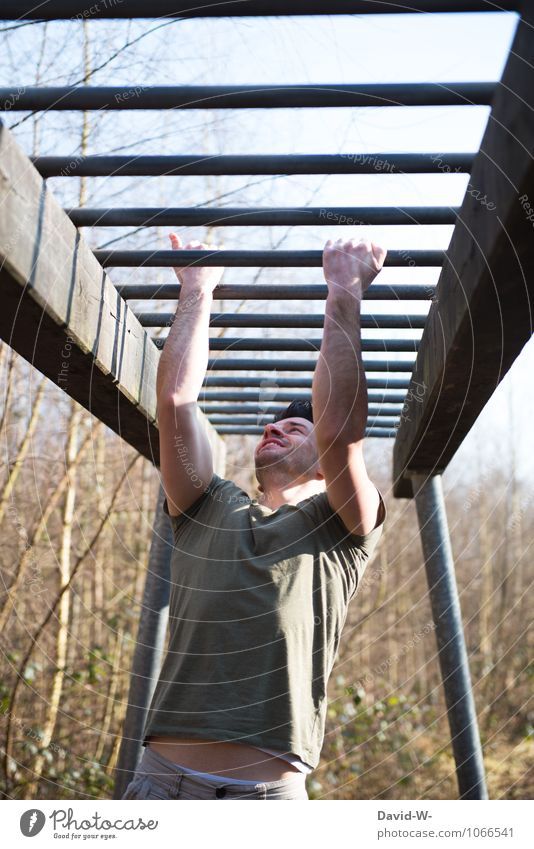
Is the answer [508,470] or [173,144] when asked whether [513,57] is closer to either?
[173,144]

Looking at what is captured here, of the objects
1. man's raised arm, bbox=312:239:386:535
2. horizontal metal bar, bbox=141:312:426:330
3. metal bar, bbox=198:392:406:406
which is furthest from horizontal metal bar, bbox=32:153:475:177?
metal bar, bbox=198:392:406:406

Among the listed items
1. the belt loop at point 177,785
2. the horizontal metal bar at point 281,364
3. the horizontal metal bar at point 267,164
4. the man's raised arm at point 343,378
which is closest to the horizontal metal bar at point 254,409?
the horizontal metal bar at point 281,364

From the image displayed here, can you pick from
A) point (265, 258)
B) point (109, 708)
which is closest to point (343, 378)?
point (265, 258)

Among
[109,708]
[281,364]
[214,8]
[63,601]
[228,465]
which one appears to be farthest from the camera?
[228,465]

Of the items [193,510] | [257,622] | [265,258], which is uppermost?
[265,258]

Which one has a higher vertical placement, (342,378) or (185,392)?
(185,392)

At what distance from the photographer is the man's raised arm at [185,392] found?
2492 mm

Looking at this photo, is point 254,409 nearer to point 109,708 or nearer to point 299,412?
point 299,412

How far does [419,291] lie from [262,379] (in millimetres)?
1124

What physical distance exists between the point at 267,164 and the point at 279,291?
0.70m

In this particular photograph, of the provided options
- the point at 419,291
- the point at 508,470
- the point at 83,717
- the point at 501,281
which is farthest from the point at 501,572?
the point at 501,281

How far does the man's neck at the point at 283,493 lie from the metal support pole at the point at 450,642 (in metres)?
1.20

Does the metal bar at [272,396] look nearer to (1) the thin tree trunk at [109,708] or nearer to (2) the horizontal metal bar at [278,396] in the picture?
(2) the horizontal metal bar at [278,396]

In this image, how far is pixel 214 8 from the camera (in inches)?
64.5
